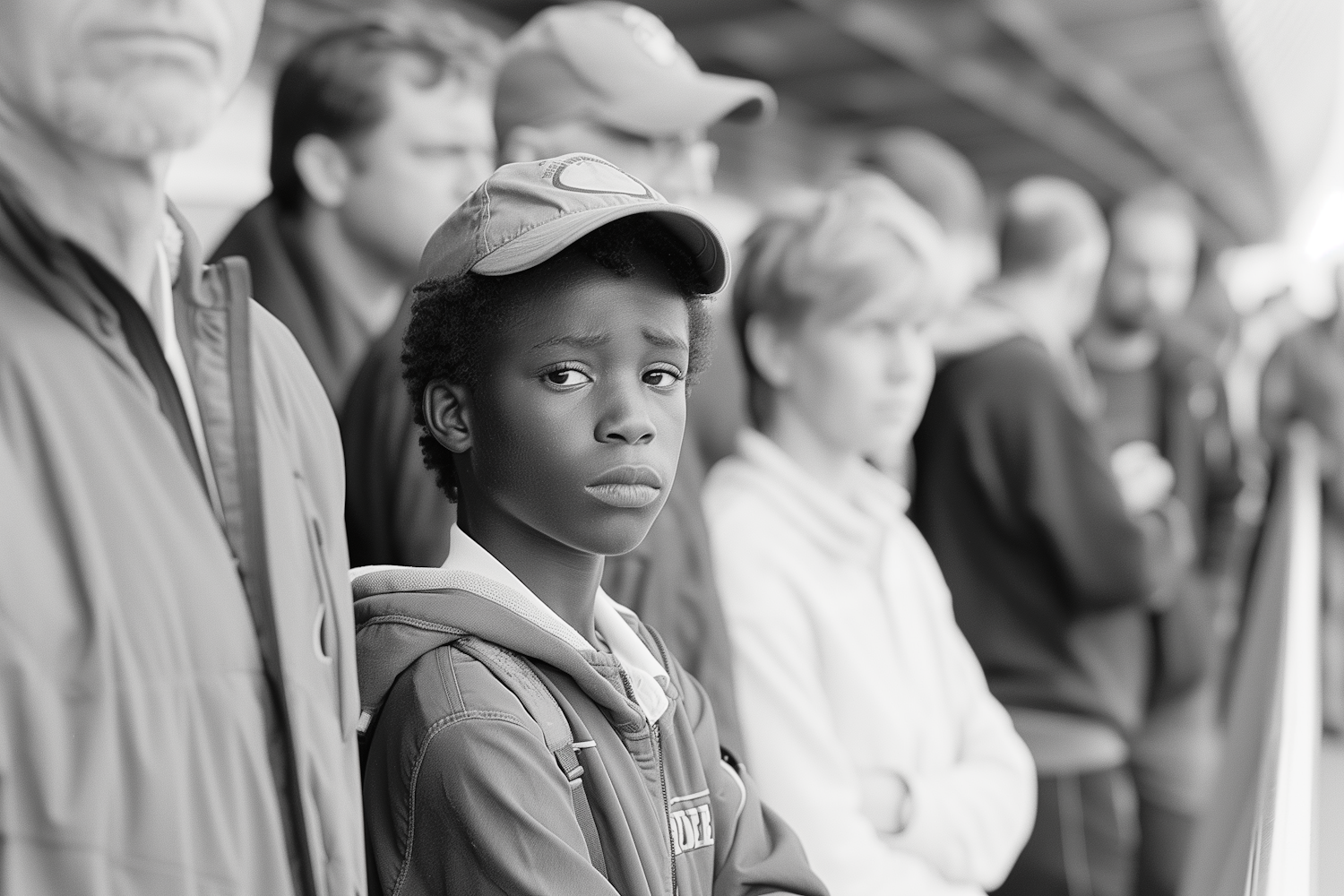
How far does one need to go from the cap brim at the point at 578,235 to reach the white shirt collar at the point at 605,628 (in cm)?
25

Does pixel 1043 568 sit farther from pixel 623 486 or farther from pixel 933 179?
pixel 623 486

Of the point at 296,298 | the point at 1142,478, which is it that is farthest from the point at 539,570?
the point at 1142,478

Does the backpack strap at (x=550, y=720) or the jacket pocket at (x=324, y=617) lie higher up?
the jacket pocket at (x=324, y=617)

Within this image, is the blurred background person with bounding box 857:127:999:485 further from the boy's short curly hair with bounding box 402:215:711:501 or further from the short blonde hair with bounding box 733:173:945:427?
the boy's short curly hair with bounding box 402:215:711:501

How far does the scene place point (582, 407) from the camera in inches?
42.1

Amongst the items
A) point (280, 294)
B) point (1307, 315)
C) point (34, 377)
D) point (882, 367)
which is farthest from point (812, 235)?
point (1307, 315)

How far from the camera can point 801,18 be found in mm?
5824

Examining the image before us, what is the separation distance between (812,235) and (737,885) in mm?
1097

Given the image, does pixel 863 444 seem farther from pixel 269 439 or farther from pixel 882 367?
pixel 269 439

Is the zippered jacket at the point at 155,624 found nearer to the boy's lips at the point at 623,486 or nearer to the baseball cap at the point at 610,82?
the boy's lips at the point at 623,486

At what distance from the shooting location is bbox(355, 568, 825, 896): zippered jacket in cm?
97

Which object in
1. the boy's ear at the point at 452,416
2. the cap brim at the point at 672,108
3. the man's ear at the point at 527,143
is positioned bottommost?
the boy's ear at the point at 452,416

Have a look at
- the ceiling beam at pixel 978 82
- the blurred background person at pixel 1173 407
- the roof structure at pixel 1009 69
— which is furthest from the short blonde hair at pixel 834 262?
the ceiling beam at pixel 978 82

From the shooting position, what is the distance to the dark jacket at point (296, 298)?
7.52ft
